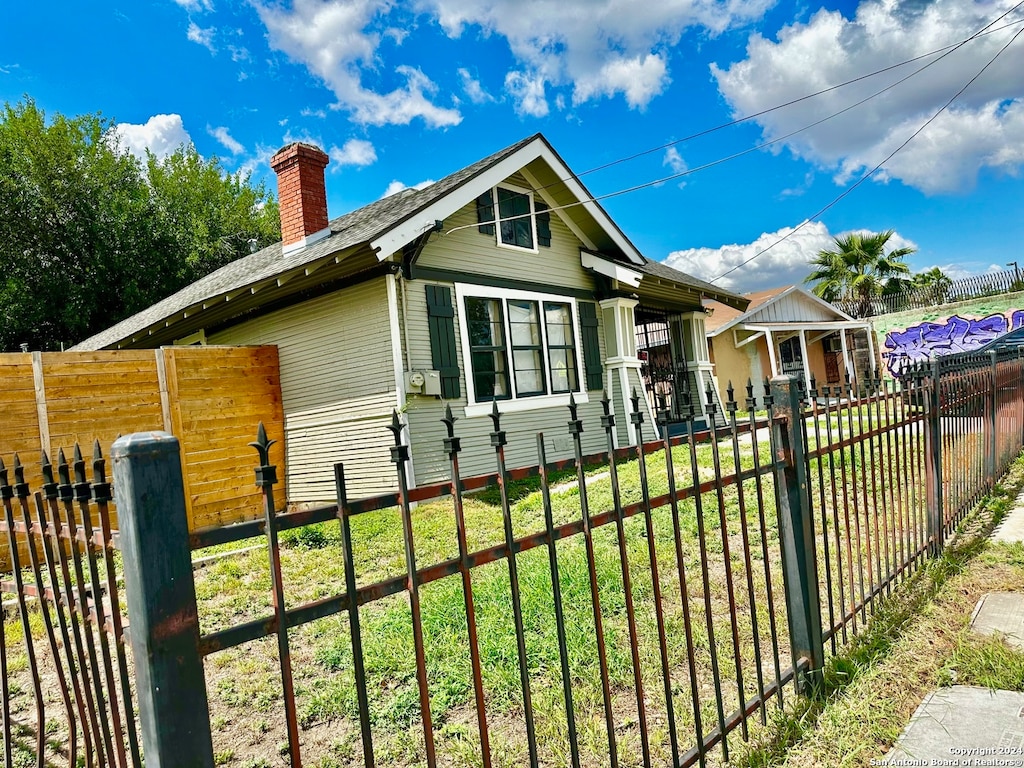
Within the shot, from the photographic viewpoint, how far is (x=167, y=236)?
23.4 meters

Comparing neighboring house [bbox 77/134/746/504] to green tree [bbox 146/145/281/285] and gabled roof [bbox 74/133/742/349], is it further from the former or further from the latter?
green tree [bbox 146/145/281/285]

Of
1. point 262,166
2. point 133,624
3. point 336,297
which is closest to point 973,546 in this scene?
point 133,624

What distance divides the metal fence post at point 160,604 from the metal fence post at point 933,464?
454cm

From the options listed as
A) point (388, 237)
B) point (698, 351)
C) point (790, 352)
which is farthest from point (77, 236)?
point (790, 352)

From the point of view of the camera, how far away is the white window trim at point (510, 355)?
29.5 feet

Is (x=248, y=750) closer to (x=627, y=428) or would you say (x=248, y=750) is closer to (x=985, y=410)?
(x=985, y=410)

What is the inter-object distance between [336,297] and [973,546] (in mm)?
7945

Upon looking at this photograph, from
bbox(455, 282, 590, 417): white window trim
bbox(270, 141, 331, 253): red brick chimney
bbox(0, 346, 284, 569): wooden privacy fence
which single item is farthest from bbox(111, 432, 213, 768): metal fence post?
bbox(270, 141, 331, 253): red brick chimney

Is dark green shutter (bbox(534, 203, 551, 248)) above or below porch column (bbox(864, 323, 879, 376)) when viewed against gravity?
above

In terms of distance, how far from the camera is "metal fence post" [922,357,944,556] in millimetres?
4105

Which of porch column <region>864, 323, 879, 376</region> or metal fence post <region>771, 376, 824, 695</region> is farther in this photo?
porch column <region>864, 323, 879, 376</region>

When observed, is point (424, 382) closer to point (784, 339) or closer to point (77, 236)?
point (784, 339)

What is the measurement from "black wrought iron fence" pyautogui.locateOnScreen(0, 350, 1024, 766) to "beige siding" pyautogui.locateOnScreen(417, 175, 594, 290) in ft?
14.8

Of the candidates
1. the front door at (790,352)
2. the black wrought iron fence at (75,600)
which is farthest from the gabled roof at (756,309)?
the black wrought iron fence at (75,600)
